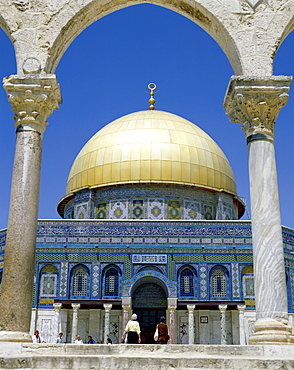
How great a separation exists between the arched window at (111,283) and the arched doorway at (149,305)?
0.94 meters

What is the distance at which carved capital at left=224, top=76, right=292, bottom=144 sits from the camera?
26.9 ft

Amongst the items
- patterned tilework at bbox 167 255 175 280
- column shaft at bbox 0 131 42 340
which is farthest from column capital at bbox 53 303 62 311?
column shaft at bbox 0 131 42 340

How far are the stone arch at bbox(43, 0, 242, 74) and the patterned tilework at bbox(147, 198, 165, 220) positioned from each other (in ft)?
52.3

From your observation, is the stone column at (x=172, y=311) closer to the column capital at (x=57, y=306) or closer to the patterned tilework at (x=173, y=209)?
the column capital at (x=57, y=306)

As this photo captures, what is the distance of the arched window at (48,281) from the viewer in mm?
21531

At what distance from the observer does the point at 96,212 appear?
2547 centimetres

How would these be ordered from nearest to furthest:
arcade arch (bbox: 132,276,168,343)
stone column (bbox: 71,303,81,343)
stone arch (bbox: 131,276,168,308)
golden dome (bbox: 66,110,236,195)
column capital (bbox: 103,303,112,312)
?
stone column (bbox: 71,303,81,343)
column capital (bbox: 103,303,112,312)
arcade arch (bbox: 132,276,168,343)
stone arch (bbox: 131,276,168,308)
golden dome (bbox: 66,110,236,195)

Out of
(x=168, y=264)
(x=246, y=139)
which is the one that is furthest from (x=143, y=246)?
(x=246, y=139)

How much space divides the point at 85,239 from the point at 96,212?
10.9ft

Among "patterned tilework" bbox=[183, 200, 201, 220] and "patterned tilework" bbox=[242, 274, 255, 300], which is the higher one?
"patterned tilework" bbox=[183, 200, 201, 220]

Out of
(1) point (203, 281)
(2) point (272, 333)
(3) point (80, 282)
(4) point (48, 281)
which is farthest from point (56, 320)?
(2) point (272, 333)

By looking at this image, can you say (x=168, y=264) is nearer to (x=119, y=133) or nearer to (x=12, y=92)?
(x=119, y=133)

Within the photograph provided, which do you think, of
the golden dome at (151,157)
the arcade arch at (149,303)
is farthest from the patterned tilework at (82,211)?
the arcade arch at (149,303)

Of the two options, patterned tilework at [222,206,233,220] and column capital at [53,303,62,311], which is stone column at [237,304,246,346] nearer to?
patterned tilework at [222,206,233,220]
